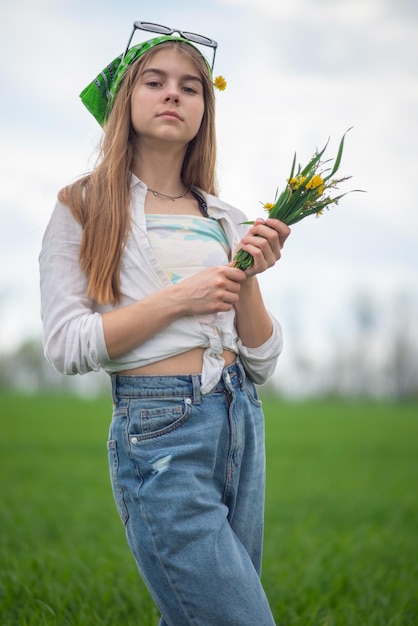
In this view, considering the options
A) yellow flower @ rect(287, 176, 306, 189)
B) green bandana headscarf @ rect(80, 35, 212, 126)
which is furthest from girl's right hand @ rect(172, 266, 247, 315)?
green bandana headscarf @ rect(80, 35, 212, 126)

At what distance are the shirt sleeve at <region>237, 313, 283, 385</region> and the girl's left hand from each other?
0.30 meters

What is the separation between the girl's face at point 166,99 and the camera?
2.76 meters

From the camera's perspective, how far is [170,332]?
264 centimetres

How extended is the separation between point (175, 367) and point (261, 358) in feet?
1.12

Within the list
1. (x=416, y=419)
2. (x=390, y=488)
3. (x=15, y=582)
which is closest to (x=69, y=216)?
(x=15, y=582)

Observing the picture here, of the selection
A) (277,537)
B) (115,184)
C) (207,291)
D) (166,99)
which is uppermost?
(166,99)

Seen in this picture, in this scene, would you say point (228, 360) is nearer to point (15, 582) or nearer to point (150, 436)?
point (150, 436)

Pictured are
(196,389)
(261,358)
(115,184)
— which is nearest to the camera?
(196,389)

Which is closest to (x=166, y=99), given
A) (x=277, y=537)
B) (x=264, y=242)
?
(x=264, y=242)

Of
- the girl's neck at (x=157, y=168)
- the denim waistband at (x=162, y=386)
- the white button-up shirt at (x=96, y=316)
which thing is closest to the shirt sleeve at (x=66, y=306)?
the white button-up shirt at (x=96, y=316)

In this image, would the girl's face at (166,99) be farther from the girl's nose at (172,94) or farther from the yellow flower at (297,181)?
the yellow flower at (297,181)

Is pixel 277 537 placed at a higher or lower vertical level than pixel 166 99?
lower

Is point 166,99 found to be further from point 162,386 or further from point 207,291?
→ point 162,386

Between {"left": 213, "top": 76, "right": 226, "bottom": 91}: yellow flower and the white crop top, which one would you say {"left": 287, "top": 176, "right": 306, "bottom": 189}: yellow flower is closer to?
the white crop top
